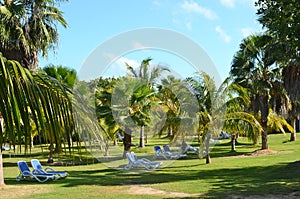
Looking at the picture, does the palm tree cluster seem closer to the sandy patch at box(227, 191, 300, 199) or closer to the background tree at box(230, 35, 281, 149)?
the background tree at box(230, 35, 281, 149)

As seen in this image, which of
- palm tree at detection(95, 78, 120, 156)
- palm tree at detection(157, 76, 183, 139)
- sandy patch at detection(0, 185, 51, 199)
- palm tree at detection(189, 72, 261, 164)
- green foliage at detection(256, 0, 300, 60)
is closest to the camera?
green foliage at detection(256, 0, 300, 60)

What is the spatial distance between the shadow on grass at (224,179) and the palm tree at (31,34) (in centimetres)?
486

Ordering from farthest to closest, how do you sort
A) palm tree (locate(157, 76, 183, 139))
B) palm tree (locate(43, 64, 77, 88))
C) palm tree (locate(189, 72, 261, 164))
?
palm tree (locate(43, 64, 77, 88)), palm tree (locate(157, 76, 183, 139)), palm tree (locate(189, 72, 261, 164))

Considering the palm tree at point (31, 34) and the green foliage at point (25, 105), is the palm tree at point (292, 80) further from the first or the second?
the green foliage at point (25, 105)

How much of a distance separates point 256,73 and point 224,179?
11.5 meters

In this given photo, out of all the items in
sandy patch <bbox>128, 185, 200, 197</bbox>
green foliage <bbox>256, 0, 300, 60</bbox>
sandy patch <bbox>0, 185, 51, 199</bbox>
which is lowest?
sandy patch <bbox>0, 185, 51, 199</bbox>

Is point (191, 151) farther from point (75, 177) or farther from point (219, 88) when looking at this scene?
point (75, 177)

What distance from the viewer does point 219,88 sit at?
61.9ft

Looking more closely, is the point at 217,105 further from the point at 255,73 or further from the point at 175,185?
the point at 175,185

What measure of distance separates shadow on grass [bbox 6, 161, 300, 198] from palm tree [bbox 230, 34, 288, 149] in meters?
7.71

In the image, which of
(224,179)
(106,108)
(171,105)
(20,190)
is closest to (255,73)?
(171,105)

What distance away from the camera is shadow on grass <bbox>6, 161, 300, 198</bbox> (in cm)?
1082

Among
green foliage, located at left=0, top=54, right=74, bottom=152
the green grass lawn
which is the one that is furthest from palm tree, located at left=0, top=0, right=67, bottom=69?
green foliage, located at left=0, top=54, right=74, bottom=152

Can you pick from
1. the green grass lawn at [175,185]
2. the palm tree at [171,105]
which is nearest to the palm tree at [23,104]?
the green grass lawn at [175,185]
